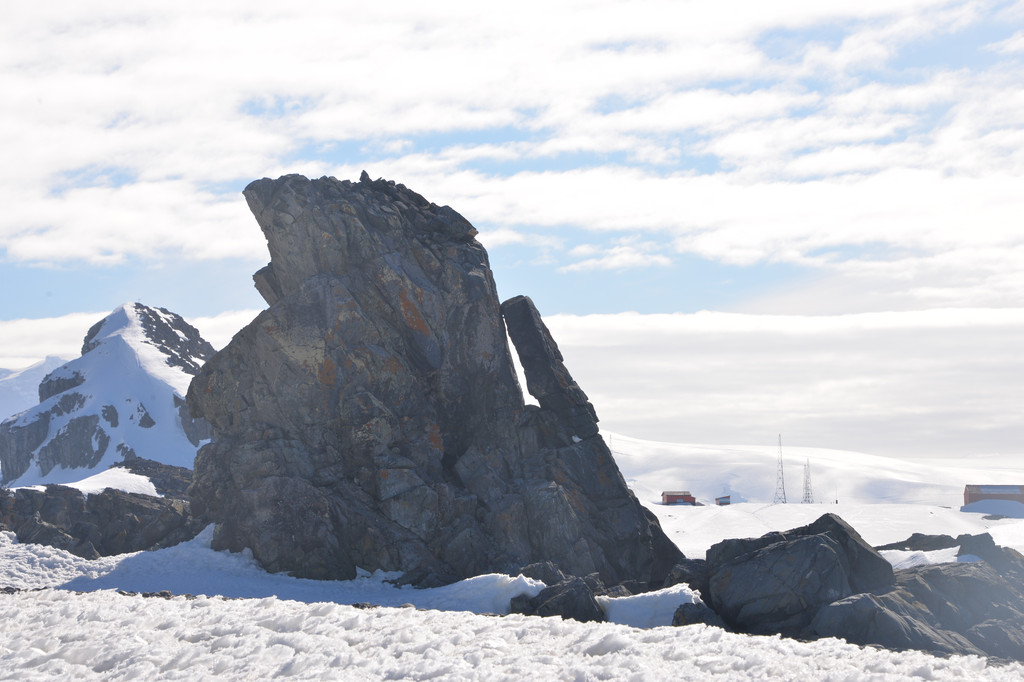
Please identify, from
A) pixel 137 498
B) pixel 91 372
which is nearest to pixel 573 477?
pixel 137 498

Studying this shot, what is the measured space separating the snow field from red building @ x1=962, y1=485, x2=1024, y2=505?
13397 centimetres

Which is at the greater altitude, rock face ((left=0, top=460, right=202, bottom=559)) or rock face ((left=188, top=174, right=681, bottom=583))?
rock face ((left=188, top=174, right=681, bottom=583))

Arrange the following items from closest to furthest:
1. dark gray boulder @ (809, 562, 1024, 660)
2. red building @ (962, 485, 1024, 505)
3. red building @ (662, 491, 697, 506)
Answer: dark gray boulder @ (809, 562, 1024, 660) < red building @ (962, 485, 1024, 505) < red building @ (662, 491, 697, 506)

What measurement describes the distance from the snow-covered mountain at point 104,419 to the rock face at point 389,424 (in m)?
108

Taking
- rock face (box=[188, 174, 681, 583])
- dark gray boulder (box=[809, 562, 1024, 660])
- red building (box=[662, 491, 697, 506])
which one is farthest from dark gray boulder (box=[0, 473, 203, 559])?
red building (box=[662, 491, 697, 506])

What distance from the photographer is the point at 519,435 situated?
173 feet

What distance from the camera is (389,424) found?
46.9 meters

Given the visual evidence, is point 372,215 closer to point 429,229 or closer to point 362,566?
point 429,229

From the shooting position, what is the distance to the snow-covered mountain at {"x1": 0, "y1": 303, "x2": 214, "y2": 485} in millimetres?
157125

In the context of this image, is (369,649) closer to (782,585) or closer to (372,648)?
(372,648)

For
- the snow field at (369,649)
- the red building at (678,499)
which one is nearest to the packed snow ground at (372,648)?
the snow field at (369,649)

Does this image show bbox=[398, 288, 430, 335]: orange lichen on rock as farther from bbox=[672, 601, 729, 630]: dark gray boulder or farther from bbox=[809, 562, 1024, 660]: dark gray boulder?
bbox=[809, 562, 1024, 660]: dark gray boulder

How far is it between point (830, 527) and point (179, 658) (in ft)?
78.7

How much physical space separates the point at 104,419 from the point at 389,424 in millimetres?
133110
